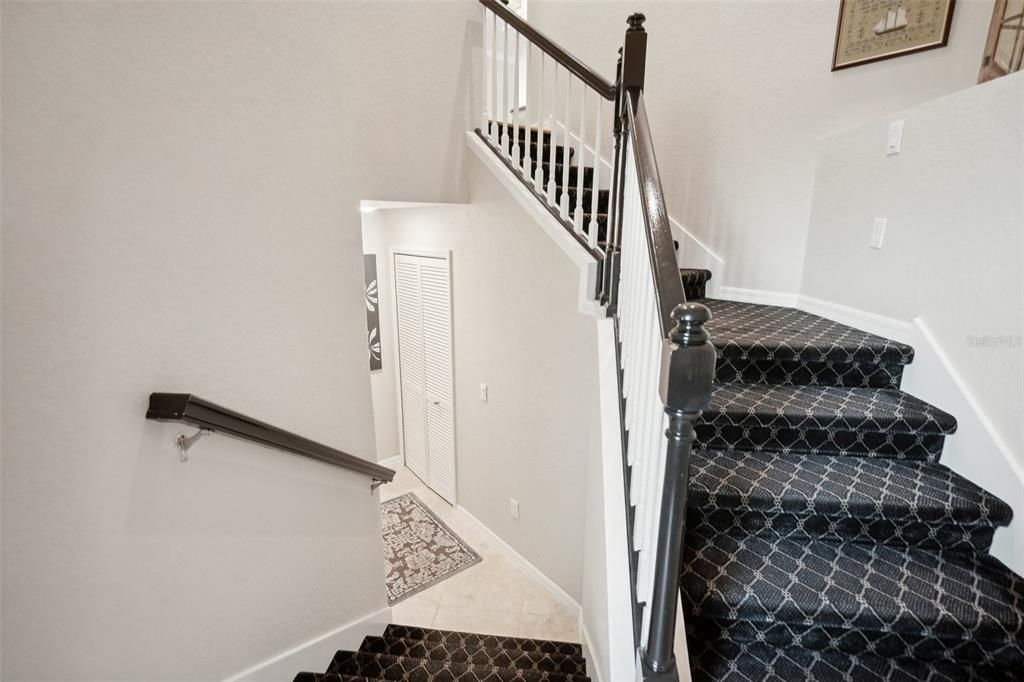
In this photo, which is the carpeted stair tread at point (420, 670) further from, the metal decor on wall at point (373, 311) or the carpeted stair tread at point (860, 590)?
the metal decor on wall at point (373, 311)

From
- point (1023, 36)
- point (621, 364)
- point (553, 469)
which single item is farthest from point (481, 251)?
point (1023, 36)

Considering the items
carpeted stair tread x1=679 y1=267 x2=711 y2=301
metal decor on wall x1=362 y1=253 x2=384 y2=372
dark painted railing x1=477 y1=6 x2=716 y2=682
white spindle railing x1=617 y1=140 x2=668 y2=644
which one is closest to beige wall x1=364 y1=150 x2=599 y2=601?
dark painted railing x1=477 y1=6 x2=716 y2=682

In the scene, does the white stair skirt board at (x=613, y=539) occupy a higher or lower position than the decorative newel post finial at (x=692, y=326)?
lower

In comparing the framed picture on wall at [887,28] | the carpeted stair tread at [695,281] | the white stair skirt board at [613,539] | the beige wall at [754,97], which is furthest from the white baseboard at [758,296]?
the white stair skirt board at [613,539]

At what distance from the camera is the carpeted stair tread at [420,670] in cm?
185

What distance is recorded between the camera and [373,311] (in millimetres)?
4277

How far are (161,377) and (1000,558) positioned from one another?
8.43 feet

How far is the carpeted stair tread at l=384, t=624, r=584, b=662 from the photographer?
2.28 metres

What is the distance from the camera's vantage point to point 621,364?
1.59 meters

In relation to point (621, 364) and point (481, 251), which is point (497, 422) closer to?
point (481, 251)

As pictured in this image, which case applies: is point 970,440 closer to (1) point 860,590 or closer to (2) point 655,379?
(1) point 860,590

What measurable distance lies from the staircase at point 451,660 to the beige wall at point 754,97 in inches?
92.1

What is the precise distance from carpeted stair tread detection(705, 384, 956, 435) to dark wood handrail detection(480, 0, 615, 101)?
4.06 ft

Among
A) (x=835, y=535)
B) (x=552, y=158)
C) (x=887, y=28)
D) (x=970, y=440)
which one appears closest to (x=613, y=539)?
(x=835, y=535)
